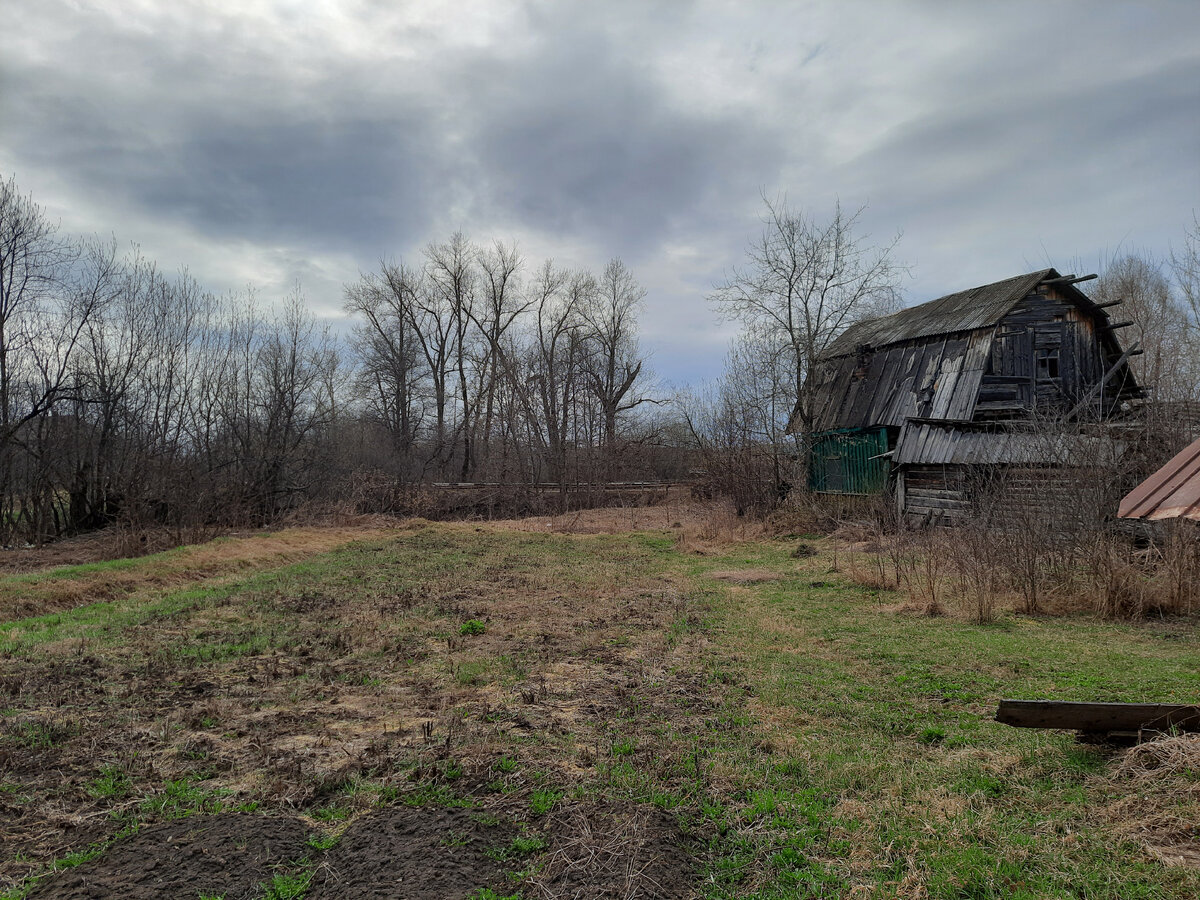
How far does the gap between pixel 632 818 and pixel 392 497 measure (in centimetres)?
2579

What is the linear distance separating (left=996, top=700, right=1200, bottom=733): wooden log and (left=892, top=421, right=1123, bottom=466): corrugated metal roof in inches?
313

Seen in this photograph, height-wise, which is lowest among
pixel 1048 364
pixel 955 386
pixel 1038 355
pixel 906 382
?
pixel 955 386

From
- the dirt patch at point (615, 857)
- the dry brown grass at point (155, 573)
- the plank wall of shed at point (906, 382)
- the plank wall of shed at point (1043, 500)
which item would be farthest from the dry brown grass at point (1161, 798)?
the plank wall of shed at point (906, 382)

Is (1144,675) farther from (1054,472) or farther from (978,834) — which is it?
(1054,472)

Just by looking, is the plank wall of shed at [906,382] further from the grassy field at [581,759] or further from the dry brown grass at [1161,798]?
the dry brown grass at [1161,798]

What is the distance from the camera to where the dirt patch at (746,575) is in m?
13.4

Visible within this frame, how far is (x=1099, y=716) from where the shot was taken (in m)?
4.72

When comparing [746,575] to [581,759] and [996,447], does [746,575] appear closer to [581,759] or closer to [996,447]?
[996,447]

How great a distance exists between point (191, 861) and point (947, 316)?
2587 cm

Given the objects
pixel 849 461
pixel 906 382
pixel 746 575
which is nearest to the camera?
pixel 746 575

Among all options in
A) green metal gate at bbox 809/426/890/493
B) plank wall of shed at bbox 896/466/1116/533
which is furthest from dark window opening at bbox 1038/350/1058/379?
plank wall of shed at bbox 896/466/1116/533

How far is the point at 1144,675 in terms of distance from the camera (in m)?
6.63

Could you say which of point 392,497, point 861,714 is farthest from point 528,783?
point 392,497

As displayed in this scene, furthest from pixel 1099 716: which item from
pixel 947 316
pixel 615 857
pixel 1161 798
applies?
pixel 947 316
